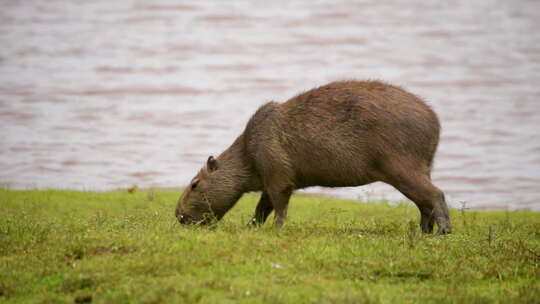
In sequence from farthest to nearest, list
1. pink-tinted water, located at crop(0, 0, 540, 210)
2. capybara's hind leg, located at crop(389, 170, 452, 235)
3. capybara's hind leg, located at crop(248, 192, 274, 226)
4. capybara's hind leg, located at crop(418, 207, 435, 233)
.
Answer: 1. pink-tinted water, located at crop(0, 0, 540, 210)
2. capybara's hind leg, located at crop(248, 192, 274, 226)
3. capybara's hind leg, located at crop(418, 207, 435, 233)
4. capybara's hind leg, located at crop(389, 170, 452, 235)

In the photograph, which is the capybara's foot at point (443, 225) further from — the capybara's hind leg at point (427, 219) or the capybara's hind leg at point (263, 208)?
the capybara's hind leg at point (263, 208)

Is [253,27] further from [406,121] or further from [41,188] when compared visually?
[406,121]

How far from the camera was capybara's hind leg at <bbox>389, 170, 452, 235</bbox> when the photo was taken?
26.9 feet

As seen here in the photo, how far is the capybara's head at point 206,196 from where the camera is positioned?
8922 mm

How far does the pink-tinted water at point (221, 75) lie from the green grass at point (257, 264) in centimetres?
543

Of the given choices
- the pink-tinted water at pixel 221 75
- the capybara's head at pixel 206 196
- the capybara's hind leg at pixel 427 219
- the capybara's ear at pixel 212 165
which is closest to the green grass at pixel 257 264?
the capybara's hind leg at pixel 427 219

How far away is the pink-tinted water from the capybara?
4747 mm

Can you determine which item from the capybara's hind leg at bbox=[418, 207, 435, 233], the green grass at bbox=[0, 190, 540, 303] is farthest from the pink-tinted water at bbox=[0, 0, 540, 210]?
the green grass at bbox=[0, 190, 540, 303]

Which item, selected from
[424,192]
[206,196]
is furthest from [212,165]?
[424,192]

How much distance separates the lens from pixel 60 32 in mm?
23938

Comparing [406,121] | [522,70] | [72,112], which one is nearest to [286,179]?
[406,121]

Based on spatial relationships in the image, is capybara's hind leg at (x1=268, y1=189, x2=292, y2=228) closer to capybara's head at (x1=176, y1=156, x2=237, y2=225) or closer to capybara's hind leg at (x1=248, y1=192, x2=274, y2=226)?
capybara's hind leg at (x1=248, y1=192, x2=274, y2=226)

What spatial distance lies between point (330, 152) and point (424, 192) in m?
0.94

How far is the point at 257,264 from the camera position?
22.2 ft
